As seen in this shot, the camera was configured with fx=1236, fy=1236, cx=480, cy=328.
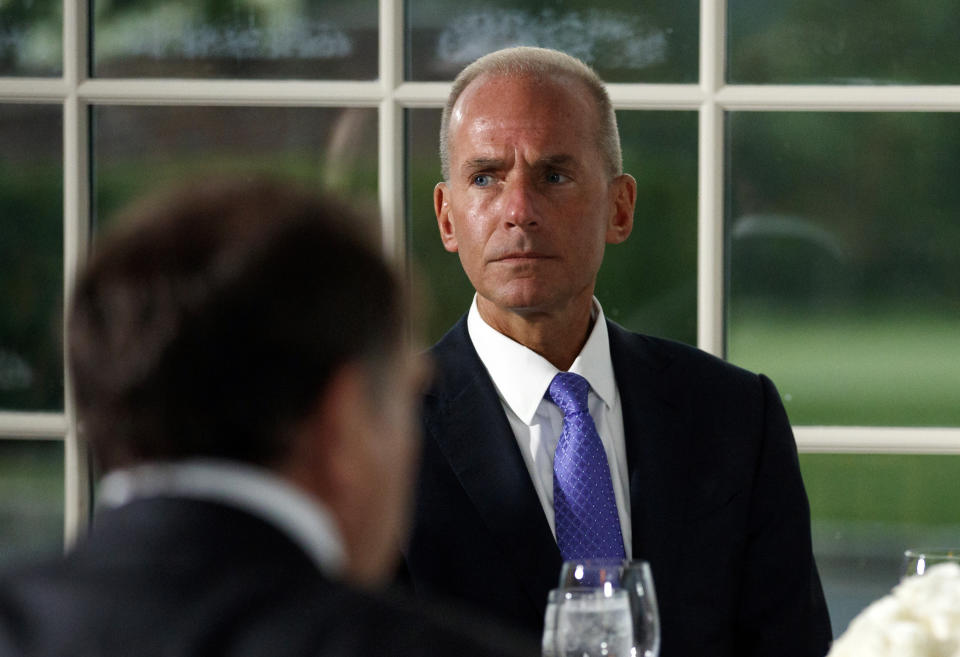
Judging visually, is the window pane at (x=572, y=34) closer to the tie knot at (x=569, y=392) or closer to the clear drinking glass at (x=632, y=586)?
the tie knot at (x=569, y=392)

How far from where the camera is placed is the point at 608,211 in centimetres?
210

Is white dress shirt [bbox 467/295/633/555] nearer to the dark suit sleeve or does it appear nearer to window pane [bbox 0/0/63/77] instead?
the dark suit sleeve

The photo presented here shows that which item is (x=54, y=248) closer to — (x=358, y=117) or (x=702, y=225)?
(x=358, y=117)

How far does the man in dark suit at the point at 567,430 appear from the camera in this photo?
1.87 meters

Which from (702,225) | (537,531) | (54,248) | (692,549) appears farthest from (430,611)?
(54,248)

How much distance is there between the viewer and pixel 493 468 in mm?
1891

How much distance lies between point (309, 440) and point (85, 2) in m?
2.36

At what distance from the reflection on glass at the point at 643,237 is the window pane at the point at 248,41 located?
0.72ft

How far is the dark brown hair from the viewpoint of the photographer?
72 centimetres

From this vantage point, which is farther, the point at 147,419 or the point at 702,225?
the point at 702,225

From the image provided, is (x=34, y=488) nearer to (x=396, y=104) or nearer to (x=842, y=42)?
(x=396, y=104)

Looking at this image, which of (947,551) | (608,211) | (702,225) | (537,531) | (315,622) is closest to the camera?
(315,622)

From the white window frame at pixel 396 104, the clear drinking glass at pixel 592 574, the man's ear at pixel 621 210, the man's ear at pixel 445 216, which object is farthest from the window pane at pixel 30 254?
the clear drinking glass at pixel 592 574

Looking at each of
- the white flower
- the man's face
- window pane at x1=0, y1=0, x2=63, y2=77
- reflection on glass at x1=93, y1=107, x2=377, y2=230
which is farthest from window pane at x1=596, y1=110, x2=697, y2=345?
the white flower
